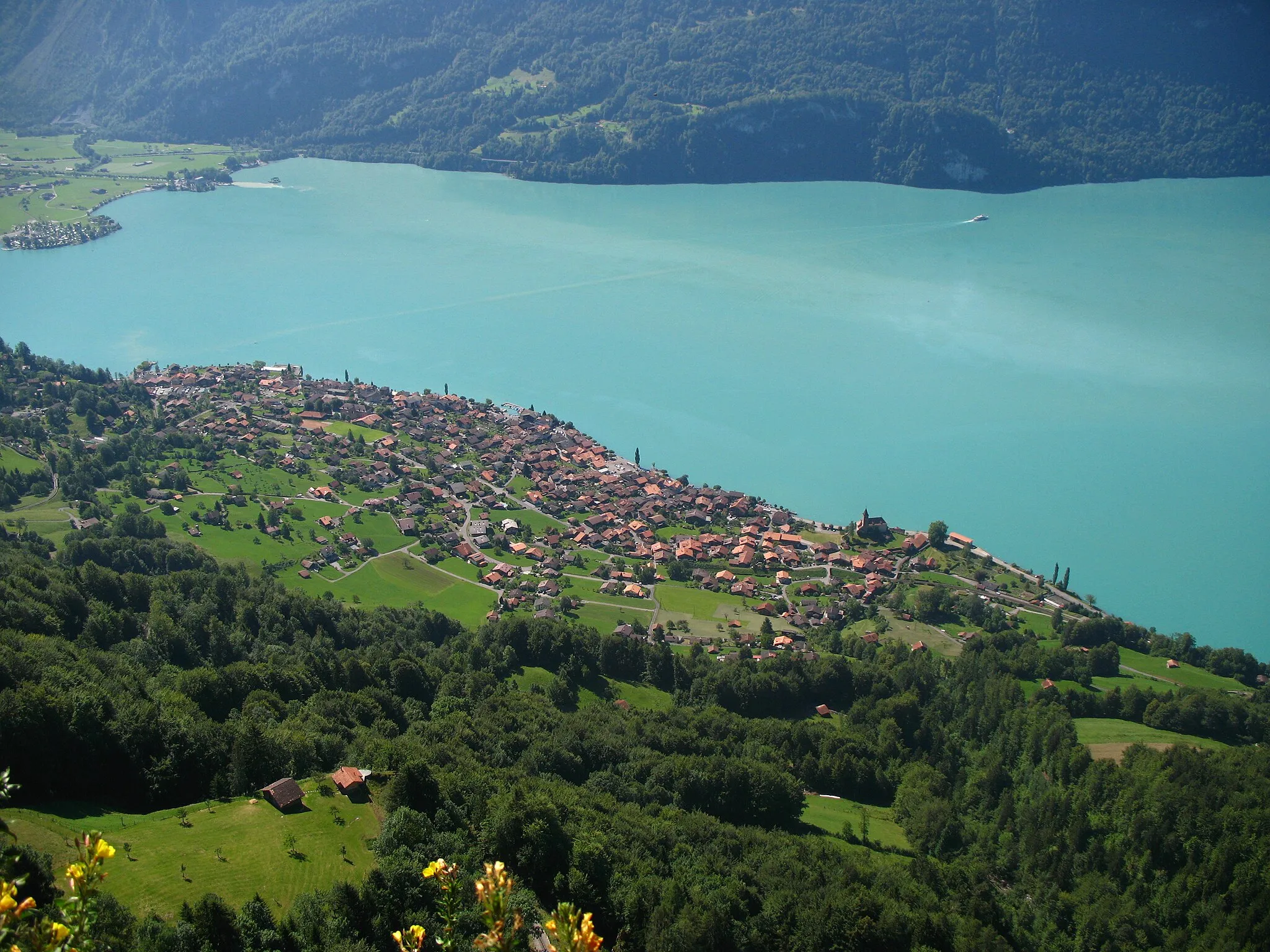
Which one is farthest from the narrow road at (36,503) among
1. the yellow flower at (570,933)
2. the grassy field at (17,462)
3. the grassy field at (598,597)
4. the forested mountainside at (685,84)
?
the forested mountainside at (685,84)

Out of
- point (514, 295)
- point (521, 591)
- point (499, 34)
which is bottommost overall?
point (521, 591)

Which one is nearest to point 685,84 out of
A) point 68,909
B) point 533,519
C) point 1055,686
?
point 533,519

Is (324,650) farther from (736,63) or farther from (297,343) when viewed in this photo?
(736,63)

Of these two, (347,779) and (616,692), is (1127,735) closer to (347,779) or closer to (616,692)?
(616,692)

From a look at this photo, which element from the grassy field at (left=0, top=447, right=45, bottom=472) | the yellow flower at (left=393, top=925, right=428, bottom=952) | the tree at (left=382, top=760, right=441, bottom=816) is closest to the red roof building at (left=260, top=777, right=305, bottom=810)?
the tree at (left=382, top=760, right=441, bottom=816)

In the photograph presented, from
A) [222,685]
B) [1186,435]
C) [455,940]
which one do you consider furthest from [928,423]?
[455,940]

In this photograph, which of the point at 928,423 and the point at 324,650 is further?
the point at 928,423
